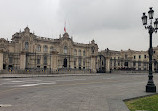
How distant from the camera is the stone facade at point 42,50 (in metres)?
52.3

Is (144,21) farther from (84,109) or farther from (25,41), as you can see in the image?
(25,41)

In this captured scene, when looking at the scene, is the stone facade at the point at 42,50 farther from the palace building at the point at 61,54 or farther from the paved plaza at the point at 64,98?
the paved plaza at the point at 64,98

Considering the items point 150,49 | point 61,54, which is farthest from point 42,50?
point 150,49

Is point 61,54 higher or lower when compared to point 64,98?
higher

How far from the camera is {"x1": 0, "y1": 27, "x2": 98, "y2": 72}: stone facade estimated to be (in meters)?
52.3

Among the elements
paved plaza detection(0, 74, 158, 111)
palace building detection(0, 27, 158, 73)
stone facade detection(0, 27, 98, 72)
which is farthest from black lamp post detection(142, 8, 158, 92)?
stone facade detection(0, 27, 98, 72)

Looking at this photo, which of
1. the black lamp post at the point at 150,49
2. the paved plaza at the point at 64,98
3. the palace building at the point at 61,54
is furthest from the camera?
the palace building at the point at 61,54

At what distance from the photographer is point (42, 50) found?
2436 inches

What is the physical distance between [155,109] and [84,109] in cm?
284

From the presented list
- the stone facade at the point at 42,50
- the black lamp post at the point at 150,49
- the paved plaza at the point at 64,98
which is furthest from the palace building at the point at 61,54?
the black lamp post at the point at 150,49

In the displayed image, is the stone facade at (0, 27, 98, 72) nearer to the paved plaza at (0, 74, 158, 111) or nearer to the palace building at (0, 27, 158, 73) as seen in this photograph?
→ the palace building at (0, 27, 158, 73)

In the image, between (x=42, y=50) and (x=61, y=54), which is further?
(x=61, y=54)

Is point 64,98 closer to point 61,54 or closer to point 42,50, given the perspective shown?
point 42,50

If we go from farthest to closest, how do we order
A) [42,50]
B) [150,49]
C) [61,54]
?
[61,54], [42,50], [150,49]
